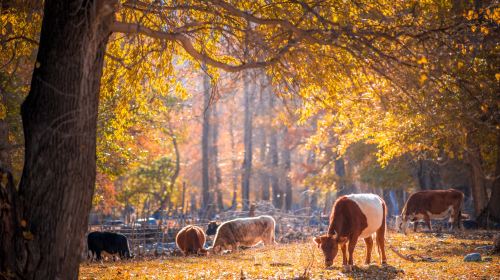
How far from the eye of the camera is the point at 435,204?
27031 mm

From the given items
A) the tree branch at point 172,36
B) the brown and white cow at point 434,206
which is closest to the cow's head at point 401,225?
the brown and white cow at point 434,206

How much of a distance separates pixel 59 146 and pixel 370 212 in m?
7.61

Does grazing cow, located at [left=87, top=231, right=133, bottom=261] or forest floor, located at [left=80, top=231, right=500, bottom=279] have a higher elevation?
grazing cow, located at [left=87, top=231, right=133, bottom=261]

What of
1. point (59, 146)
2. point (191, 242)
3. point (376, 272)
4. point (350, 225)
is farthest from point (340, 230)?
point (191, 242)

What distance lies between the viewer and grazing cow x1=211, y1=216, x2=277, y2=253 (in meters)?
24.5

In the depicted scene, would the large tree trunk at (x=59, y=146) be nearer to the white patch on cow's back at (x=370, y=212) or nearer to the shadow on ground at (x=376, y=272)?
the shadow on ground at (x=376, y=272)

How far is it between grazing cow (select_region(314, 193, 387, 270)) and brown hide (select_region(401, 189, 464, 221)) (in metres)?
13.0

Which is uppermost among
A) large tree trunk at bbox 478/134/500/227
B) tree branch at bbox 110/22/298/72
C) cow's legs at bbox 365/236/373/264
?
tree branch at bbox 110/22/298/72

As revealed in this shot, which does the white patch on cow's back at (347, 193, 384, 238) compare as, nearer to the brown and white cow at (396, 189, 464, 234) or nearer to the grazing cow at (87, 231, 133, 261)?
the grazing cow at (87, 231, 133, 261)

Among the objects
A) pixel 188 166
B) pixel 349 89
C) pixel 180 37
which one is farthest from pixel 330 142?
pixel 180 37

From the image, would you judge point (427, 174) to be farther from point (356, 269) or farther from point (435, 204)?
point (356, 269)

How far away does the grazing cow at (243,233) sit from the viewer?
24.5 meters

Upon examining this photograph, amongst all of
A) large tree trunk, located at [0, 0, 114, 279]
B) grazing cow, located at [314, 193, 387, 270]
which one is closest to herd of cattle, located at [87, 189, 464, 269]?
grazing cow, located at [314, 193, 387, 270]

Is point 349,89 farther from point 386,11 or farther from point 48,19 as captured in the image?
point 48,19
